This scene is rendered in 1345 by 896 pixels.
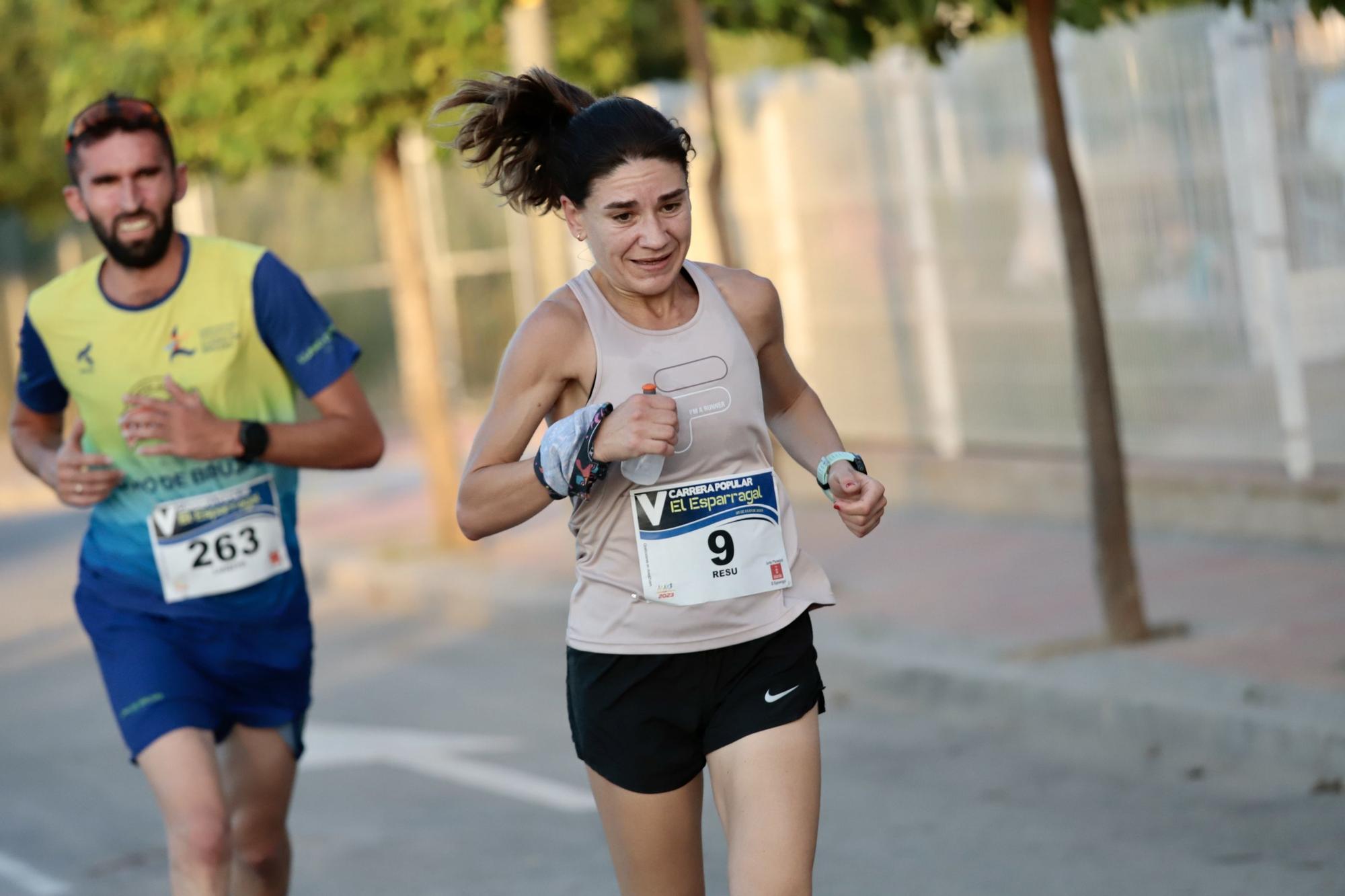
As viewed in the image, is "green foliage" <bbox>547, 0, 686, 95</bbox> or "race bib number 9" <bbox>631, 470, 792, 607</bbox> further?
"green foliage" <bbox>547, 0, 686, 95</bbox>

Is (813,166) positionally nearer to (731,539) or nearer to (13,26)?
(731,539)

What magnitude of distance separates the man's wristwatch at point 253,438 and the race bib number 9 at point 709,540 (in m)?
1.28

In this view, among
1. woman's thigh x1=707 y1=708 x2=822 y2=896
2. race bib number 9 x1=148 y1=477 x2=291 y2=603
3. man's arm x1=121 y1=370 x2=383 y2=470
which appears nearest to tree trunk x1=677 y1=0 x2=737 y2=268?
man's arm x1=121 y1=370 x2=383 y2=470

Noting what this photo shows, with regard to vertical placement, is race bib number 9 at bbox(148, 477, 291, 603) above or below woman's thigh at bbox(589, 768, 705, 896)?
above

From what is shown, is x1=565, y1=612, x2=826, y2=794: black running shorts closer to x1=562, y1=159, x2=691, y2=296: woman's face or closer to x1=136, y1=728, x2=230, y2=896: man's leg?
x1=562, y1=159, x2=691, y2=296: woman's face

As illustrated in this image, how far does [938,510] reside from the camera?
12.1 m

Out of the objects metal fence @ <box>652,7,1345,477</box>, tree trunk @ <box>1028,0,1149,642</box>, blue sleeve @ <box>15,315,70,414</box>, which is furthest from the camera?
metal fence @ <box>652,7,1345,477</box>

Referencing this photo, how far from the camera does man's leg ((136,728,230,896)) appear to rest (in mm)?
4195

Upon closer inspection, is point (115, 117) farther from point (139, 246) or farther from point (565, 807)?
point (565, 807)

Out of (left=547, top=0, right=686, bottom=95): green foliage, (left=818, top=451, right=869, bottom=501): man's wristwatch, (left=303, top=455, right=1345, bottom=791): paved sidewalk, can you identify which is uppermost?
(left=547, top=0, right=686, bottom=95): green foliage

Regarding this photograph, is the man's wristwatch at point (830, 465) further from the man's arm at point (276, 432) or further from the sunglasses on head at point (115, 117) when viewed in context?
the sunglasses on head at point (115, 117)

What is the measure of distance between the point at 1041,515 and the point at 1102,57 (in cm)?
254

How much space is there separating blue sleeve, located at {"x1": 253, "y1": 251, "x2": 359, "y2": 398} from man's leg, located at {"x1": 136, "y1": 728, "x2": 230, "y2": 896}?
0.88 metres

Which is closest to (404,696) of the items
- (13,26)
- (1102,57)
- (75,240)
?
(1102,57)
